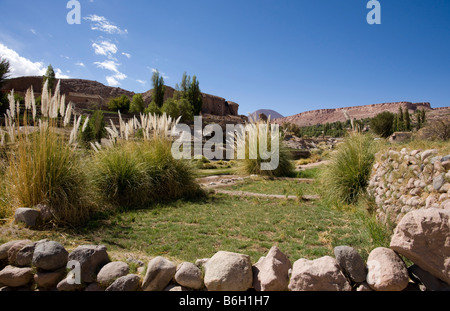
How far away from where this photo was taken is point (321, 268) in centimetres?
178

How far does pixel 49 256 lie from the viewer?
2018 mm

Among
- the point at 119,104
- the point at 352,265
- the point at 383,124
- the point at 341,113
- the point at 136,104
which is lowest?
the point at 352,265

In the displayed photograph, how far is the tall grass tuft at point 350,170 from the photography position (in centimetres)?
480

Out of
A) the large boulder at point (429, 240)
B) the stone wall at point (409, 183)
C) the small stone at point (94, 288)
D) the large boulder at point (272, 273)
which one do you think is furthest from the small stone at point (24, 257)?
the stone wall at point (409, 183)

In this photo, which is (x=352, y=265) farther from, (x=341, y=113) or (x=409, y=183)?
(x=341, y=113)

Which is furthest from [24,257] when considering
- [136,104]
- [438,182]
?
[136,104]

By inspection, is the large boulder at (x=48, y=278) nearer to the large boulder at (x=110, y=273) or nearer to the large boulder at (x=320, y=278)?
the large boulder at (x=110, y=273)

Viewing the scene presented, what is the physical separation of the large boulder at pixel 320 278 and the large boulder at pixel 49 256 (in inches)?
72.7

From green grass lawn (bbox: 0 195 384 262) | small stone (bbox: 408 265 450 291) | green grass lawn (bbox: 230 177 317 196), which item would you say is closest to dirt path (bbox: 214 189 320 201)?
green grass lawn (bbox: 230 177 317 196)

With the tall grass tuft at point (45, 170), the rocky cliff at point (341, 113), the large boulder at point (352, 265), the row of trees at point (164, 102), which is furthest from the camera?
the rocky cliff at point (341, 113)

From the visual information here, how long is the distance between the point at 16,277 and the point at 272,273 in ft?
6.87
